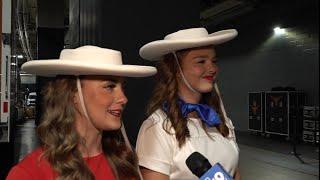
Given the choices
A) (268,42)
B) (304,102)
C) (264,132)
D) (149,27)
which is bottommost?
(264,132)

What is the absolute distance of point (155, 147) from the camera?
1604 millimetres

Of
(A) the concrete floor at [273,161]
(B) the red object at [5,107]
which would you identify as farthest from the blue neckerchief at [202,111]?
(A) the concrete floor at [273,161]

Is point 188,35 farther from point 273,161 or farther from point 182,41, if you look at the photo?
point 273,161

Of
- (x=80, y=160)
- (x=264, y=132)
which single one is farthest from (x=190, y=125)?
(x=264, y=132)

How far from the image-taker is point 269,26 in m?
11.9

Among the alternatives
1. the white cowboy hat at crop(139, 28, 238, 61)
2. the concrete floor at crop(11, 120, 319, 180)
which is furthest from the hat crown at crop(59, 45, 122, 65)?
the concrete floor at crop(11, 120, 319, 180)

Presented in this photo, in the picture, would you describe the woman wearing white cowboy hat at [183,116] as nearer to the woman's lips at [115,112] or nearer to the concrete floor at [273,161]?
the woman's lips at [115,112]

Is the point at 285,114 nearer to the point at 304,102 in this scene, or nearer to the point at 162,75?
the point at 304,102

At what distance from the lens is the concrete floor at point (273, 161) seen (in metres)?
6.33

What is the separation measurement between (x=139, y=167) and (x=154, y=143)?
14cm

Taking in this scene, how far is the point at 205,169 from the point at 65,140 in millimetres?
523

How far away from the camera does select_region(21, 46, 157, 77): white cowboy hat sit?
4.55 ft

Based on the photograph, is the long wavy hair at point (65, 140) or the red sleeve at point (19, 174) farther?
the long wavy hair at point (65, 140)

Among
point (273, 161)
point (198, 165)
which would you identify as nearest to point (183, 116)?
point (198, 165)
